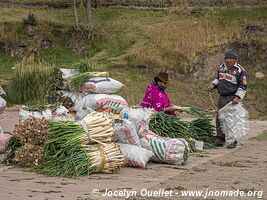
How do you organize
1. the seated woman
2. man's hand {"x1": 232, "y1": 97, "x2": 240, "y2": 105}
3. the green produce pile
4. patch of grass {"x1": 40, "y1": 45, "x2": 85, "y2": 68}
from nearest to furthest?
the green produce pile, the seated woman, man's hand {"x1": 232, "y1": 97, "x2": 240, "y2": 105}, patch of grass {"x1": 40, "y1": 45, "x2": 85, "y2": 68}

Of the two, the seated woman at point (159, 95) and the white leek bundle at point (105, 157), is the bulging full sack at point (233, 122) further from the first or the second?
the white leek bundle at point (105, 157)

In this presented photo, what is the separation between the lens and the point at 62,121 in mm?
8672

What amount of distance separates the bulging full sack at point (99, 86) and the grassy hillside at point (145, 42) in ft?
39.2

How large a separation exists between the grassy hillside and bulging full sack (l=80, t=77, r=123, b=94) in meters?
12.0

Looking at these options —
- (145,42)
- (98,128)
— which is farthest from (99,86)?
(145,42)

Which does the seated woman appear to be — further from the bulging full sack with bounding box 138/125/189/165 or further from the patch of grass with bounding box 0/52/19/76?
the patch of grass with bounding box 0/52/19/76

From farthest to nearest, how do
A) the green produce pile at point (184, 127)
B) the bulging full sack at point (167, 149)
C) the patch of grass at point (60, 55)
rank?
the patch of grass at point (60, 55) → the green produce pile at point (184, 127) → the bulging full sack at point (167, 149)

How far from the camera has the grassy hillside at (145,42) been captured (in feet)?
87.9

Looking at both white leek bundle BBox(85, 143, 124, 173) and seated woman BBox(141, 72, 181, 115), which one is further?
seated woman BBox(141, 72, 181, 115)

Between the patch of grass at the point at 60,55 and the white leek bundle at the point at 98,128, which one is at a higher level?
the white leek bundle at the point at 98,128

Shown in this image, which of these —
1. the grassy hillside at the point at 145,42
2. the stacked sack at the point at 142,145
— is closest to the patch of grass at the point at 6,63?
the grassy hillside at the point at 145,42

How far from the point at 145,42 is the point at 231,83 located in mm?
18770

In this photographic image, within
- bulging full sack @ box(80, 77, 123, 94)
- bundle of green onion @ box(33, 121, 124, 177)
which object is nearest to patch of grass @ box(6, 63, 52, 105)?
bulging full sack @ box(80, 77, 123, 94)

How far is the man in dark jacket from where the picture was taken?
1150 centimetres
